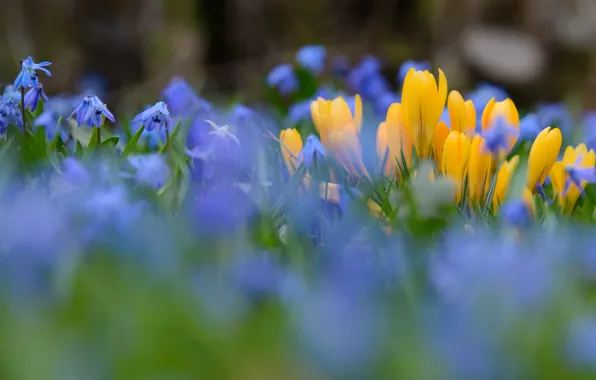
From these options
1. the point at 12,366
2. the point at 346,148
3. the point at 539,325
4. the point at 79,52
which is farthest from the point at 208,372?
the point at 79,52

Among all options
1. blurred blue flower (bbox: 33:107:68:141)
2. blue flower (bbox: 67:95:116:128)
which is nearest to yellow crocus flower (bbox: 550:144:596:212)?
blue flower (bbox: 67:95:116:128)

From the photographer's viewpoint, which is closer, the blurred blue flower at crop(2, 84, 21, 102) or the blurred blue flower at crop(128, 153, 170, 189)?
the blurred blue flower at crop(128, 153, 170, 189)

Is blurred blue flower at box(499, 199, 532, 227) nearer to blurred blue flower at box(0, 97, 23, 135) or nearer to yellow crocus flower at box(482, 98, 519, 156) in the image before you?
yellow crocus flower at box(482, 98, 519, 156)

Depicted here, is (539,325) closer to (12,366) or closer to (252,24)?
(12,366)

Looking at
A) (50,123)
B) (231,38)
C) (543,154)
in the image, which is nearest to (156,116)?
(50,123)

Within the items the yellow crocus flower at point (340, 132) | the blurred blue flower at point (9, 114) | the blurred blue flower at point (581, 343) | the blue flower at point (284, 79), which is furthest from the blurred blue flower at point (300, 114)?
the blurred blue flower at point (581, 343)

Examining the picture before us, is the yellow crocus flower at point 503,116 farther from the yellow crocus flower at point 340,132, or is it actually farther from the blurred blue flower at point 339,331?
the blurred blue flower at point 339,331

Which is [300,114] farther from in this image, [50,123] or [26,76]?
[26,76]
